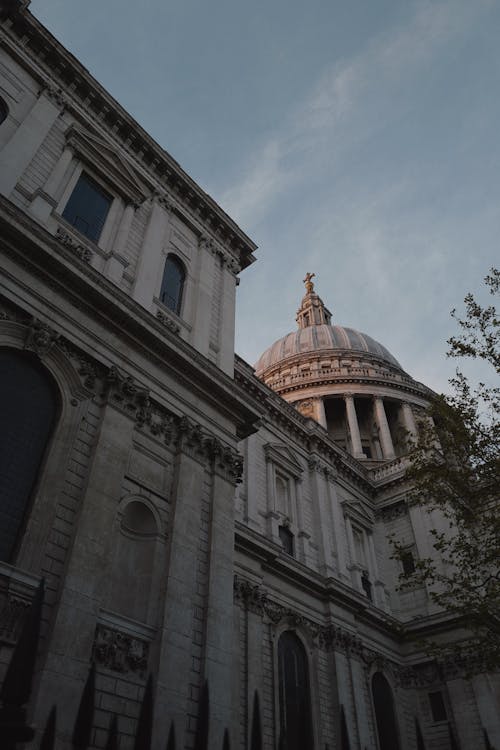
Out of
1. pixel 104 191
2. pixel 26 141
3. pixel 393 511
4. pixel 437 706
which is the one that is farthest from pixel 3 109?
pixel 437 706

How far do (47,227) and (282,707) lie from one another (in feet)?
55.4

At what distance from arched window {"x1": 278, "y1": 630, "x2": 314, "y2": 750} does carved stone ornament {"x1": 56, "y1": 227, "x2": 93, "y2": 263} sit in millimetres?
15349

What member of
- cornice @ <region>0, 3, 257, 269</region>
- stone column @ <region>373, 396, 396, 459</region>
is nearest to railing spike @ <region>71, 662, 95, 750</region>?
cornice @ <region>0, 3, 257, 269</region>

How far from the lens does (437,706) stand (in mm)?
26891

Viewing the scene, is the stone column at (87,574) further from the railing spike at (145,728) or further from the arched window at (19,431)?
the railing spike at (145,728)

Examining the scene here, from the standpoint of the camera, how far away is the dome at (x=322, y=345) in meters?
57.4

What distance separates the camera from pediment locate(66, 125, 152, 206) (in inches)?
698

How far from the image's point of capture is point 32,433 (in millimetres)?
12336

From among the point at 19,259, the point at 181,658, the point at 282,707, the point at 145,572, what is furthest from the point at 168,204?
the point at 282,707

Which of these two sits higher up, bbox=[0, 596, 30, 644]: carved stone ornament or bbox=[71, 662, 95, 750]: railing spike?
bbox=[0, 596, 30, 644]: carved stone ornament

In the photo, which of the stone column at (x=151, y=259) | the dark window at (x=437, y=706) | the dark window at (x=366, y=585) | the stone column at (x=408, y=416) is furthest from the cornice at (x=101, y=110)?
the stone column at (x=408, y=416)

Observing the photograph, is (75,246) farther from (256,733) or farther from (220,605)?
(256,733)

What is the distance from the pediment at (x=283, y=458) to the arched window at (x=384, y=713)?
31.2ft

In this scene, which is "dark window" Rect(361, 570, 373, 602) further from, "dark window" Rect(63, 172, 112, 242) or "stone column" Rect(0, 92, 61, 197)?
"stone column" Rect(0, 92, 61, 197)
